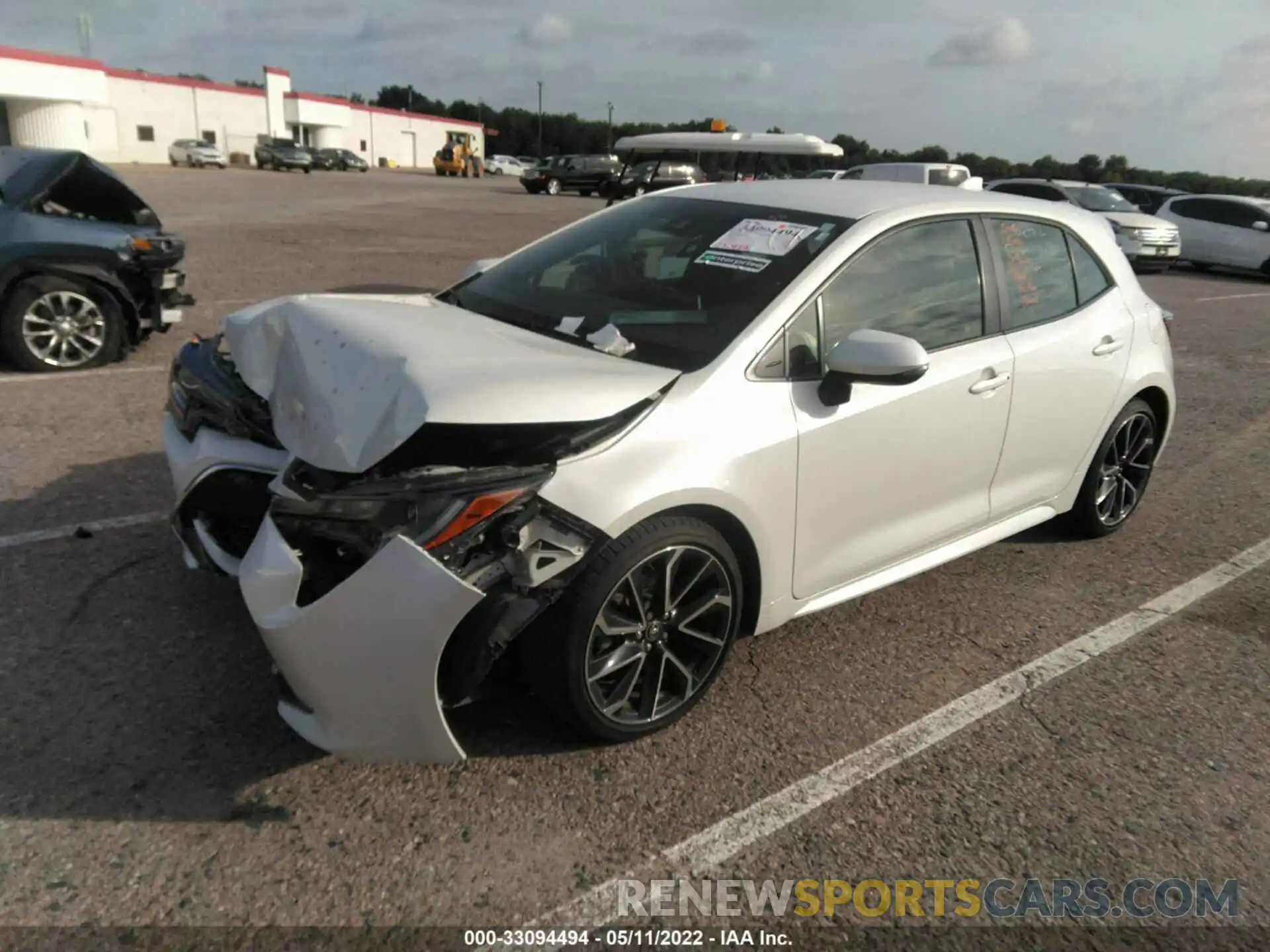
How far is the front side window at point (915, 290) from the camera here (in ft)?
11.2

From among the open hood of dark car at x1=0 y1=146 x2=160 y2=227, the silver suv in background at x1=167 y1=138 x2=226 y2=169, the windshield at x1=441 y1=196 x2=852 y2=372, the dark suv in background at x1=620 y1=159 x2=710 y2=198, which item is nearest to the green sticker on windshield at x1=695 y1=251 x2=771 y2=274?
the windshield at x1=441 y1=196 x2=852 y2=372

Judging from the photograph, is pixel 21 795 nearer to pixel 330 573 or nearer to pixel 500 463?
pixel 330 573

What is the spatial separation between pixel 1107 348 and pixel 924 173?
30.5ft

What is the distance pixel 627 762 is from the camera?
9.80 ft

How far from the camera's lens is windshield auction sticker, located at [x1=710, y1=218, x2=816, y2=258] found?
3.53 metres

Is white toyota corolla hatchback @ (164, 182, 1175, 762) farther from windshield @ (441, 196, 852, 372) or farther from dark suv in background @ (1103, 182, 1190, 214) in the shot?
dark suv in background @ (1103, 182, 1190, 214)

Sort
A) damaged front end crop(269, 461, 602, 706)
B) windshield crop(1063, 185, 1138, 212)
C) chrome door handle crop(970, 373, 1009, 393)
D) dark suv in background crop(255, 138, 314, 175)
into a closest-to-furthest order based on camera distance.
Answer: damaged front end crop(269, 461, 602, 706) → chrome door handle crop(970, 373, 1009, 393) → windshield crop(1063, 185, 1138, 212) → dark suv in background crop(255, 138, 314, 175)

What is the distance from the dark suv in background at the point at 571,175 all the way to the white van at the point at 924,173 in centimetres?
2166

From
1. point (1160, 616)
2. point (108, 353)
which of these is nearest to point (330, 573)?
point (1160, 616)

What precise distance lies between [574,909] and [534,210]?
28.0 m

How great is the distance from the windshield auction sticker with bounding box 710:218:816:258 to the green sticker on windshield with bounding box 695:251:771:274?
1.2 inches

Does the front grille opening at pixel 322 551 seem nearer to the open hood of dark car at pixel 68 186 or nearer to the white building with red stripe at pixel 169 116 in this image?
the open hood of dark car at pixel 68 186

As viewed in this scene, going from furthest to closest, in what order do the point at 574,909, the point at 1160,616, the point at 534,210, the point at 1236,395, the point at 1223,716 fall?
1. the point at 534,210
2. the point at 1236,395
3. the point at 1160,616
4. the point at 1223,716
5. the point at 574,909

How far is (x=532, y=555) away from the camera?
2.62m
